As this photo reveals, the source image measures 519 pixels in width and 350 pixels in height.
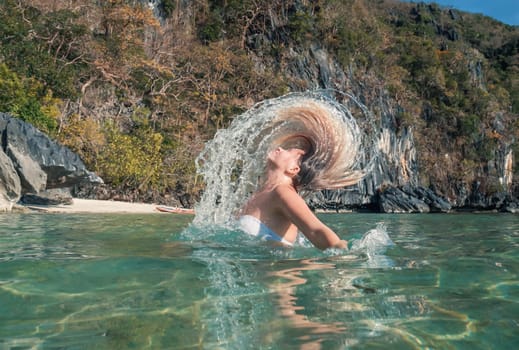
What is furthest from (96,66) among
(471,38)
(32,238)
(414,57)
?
(471,38)

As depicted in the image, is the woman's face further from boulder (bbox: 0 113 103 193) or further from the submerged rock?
the submerged rock

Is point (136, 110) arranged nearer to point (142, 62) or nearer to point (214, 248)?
point (142, 62)

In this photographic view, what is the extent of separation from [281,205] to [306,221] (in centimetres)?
28

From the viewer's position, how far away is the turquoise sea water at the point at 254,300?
5.42ft

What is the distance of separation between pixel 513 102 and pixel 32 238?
61.1 m

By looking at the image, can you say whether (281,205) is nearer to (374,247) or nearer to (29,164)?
(374,247)

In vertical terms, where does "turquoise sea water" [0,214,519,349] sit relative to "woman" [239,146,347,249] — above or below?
below

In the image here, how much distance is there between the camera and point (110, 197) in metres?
19.1

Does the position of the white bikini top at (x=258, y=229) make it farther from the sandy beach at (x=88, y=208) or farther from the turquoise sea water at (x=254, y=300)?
the sandy beach at (x=88, y=208)

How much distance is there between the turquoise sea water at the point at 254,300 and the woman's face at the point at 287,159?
738mm

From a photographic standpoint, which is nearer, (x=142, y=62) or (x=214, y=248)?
(x=214, y=248)

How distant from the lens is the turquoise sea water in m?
1.65

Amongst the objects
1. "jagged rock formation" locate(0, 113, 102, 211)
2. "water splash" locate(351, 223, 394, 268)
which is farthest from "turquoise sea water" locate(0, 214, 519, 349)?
"jagged rock formation" locate(0, 113, 102, 211)

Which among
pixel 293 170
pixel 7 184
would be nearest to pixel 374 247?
pixel 293 170
